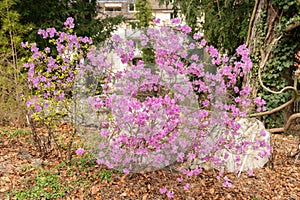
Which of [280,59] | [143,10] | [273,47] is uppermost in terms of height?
[143,10]

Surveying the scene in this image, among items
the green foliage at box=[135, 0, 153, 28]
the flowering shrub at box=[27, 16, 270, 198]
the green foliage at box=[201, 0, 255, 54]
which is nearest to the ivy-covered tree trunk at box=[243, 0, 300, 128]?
the green foliage at box=[201, 0, 255, 54]

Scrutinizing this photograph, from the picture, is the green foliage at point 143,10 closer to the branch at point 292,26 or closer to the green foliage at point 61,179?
the branch at point 292,26

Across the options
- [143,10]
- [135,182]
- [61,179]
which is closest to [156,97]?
[135,182]

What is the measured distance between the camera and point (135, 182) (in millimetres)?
3574

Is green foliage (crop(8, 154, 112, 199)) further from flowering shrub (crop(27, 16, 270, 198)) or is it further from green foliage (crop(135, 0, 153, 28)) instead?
green foliage (crop(135, 0, 153, 28))

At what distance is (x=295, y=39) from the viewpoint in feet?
19.2

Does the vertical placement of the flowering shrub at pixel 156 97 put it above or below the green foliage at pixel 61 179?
above

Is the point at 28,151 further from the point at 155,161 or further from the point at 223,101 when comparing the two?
the point at 223,101

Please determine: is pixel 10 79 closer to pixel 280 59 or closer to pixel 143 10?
pixel 280 59

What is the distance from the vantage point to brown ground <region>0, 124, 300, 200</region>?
3352 mm

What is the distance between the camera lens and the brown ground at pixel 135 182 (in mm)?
3352

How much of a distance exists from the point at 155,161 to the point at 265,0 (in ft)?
13.9

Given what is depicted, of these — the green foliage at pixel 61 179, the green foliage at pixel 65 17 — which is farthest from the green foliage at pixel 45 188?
the green foliage at pixel 65 17

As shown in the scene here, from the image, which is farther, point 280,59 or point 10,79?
point 280,59
